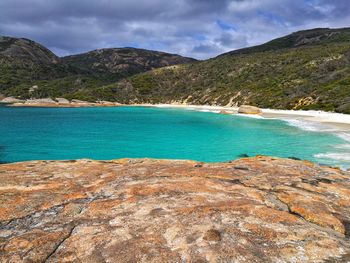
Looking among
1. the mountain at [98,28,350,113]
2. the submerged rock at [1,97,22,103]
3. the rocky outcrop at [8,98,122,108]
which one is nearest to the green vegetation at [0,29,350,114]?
the mountain at [98,28,350,113]

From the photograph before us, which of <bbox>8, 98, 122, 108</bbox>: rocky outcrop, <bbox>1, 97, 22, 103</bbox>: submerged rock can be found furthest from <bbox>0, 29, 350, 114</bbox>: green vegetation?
<bbox>8, 98, 122, 108</bbox>: rocky outcrop

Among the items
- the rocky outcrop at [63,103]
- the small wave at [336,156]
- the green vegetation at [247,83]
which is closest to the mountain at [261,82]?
the green vegetation at [247,83]

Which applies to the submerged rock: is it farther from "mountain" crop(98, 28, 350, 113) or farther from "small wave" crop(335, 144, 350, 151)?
"small wave" crop(335, 144, 350, 151)

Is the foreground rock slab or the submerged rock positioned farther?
the submerged rock

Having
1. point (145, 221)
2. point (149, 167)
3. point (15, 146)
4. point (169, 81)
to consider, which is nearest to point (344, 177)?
point (149, 167)

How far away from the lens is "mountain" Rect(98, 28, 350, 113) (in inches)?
2839

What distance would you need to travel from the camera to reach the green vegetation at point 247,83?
74.2 meters

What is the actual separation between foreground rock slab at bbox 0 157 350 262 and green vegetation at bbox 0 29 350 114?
178ft

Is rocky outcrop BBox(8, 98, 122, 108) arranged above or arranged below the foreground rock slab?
below

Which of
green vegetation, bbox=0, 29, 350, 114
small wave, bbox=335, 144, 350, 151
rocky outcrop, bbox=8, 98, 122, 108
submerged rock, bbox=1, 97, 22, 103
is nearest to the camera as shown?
small wave, bbox=335, 144, 350, 151

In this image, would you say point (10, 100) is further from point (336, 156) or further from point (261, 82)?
point (336, 156)

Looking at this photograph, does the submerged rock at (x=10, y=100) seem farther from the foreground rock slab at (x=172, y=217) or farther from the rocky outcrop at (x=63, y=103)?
the foreground rock slab at (x=172, y=217)

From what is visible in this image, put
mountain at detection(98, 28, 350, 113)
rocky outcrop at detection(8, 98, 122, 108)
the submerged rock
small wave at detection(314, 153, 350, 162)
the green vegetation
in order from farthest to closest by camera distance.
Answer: the submerged rock → rocky outcrop at detection(8, 98, 122, 108) → the green vegetation → mountain at detection(98, 28, 350, 113) → small wave at detection(314, 153, 350, 162)

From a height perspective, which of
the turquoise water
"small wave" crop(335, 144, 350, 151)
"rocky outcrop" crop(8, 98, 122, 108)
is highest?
"small wave" crop(335, 144, 350, 151)
